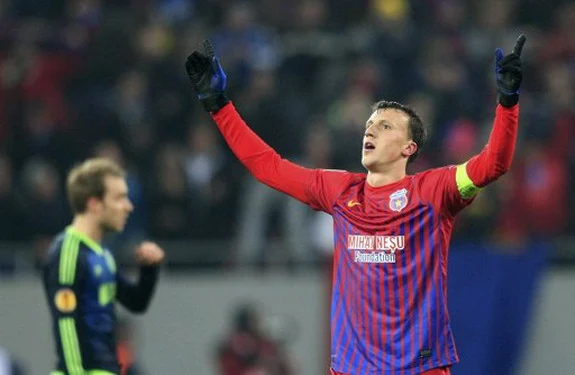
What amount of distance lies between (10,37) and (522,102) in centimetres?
531

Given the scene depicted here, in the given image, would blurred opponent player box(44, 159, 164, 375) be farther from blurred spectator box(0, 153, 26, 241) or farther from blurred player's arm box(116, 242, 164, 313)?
blurred spectator box(0, 153, 26, 241)

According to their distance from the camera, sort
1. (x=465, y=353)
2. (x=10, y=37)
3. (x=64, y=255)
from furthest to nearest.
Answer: (x=10, y=37) → (x=465, y=353) → (x=64, y=255)

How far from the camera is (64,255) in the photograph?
24.9 ft

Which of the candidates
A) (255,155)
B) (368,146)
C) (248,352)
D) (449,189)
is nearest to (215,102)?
(255,155)

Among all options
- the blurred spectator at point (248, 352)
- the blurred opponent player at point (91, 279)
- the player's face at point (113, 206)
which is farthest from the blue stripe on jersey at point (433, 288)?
the blurred spectator at point (248, 352)

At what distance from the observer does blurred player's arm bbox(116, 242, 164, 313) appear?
7.91 metres

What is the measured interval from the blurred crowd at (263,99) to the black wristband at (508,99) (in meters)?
6.36

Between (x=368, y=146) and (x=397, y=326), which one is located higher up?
(x=368, y=146)

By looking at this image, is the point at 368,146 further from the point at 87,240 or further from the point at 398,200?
the point at 87,240

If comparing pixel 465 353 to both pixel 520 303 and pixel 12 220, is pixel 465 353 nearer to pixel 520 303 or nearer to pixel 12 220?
pixel 520 303

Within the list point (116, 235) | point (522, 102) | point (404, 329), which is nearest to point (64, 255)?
point (404, 329)

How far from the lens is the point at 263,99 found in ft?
45.1

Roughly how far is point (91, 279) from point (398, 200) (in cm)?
185

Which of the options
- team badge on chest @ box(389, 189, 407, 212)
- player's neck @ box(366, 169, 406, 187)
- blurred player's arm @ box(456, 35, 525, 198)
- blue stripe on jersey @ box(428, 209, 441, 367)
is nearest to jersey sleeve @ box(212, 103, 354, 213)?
player's neck @ box(366, 169, 406, 187)
